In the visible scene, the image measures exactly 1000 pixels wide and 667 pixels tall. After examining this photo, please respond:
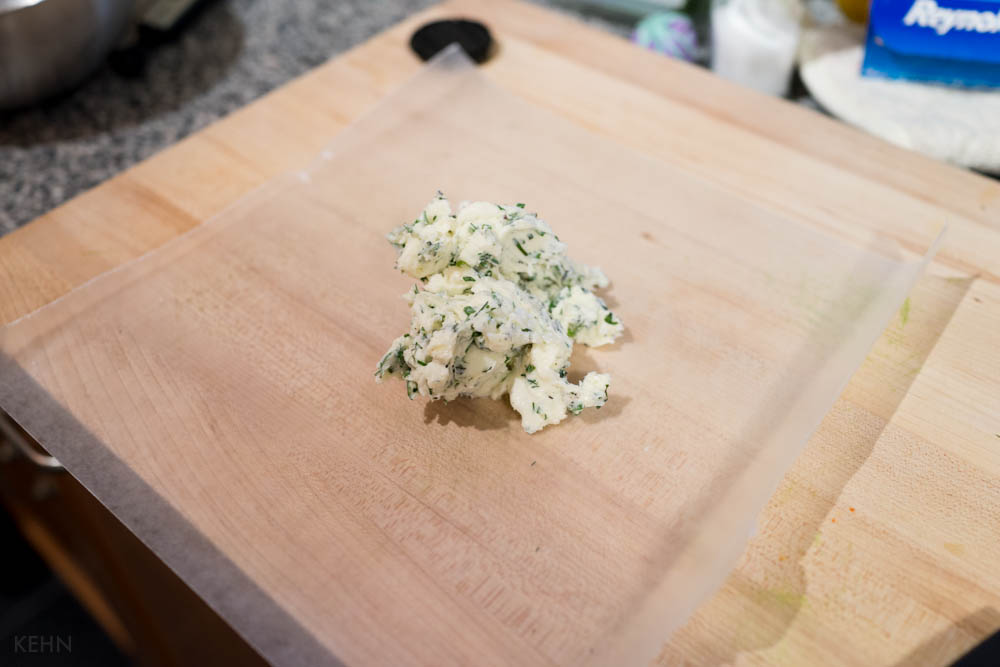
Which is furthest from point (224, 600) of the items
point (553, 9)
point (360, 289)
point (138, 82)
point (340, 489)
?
point (553, 9)

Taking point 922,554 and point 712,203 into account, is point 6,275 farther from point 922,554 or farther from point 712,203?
point 922,554

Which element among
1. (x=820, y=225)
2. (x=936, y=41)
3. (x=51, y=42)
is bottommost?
(x=820, y=225)

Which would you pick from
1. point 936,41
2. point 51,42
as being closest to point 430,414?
point 51,42

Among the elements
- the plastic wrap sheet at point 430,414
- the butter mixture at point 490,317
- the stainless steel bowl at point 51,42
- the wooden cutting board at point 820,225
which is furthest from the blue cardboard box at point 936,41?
the stainless steel bowl at point 51,42

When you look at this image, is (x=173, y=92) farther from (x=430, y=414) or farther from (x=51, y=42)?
(x=430, y=414)

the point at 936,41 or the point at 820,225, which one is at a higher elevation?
the point at 936,41

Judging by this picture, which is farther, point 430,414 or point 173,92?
point 173,92
